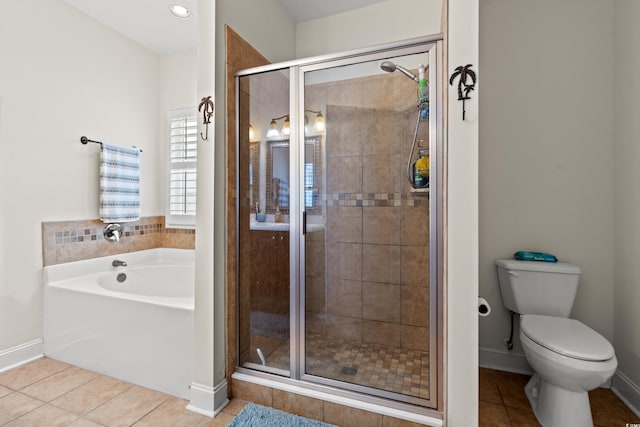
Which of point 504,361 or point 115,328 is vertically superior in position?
point 115,328

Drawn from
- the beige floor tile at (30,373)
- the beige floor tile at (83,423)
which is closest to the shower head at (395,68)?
the beige floor tile at (83,423)

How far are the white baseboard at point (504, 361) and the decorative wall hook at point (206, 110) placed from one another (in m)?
2.32

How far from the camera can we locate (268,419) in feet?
5.04

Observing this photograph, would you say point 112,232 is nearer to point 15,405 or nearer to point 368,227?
point 15,405

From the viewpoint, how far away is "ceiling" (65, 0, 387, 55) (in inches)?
93.4

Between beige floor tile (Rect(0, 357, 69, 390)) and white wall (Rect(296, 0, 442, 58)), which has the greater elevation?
white wall (Rect(296, 0, 442, 58))

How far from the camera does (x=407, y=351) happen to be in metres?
1.79

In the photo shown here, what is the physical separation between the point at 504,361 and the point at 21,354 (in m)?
3.37

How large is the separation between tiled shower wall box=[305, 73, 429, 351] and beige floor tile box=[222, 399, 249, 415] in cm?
54

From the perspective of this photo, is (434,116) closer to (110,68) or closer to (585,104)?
(585,104)

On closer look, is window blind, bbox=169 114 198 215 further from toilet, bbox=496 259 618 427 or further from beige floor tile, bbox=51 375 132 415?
toilet, bbox=496 259 618 427

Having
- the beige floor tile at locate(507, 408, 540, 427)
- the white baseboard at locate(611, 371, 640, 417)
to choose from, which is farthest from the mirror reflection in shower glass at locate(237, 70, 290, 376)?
the white baseboard at locate(611, 371, 640, 417)

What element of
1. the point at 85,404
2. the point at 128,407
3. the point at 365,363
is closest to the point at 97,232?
the point at 85,404

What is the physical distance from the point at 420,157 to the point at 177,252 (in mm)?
2612
